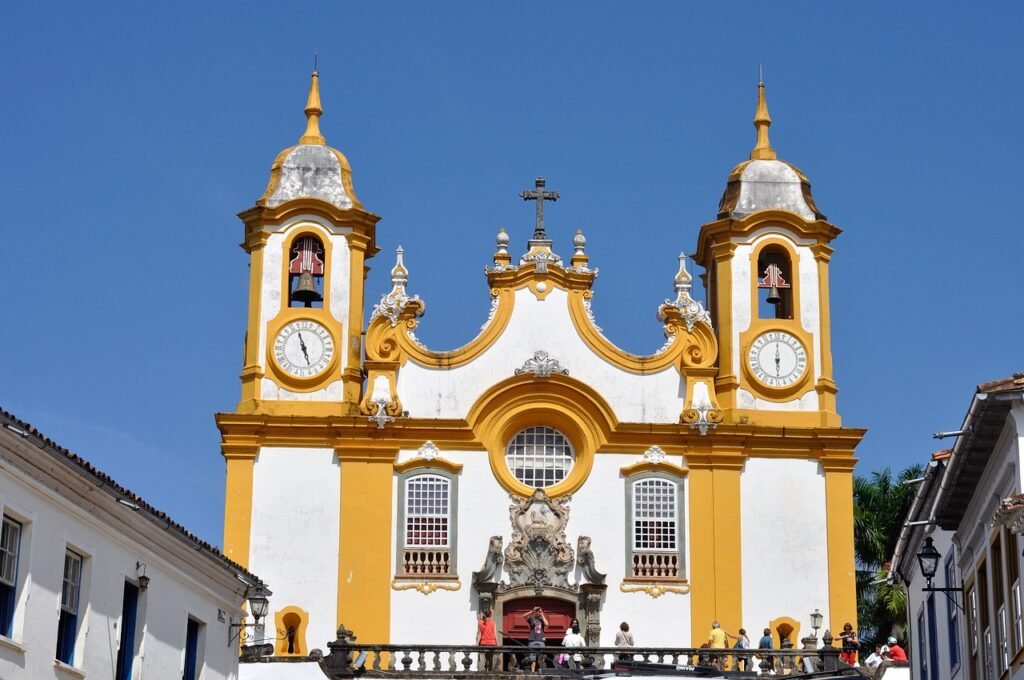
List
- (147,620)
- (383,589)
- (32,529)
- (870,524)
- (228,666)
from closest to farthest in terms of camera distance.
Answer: (32,529) < (147,620) < (228,666) < (383,589) < (870,524)

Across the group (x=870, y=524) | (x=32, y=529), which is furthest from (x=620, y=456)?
(x=32, y=529)

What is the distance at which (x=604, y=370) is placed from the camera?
48.1 meters

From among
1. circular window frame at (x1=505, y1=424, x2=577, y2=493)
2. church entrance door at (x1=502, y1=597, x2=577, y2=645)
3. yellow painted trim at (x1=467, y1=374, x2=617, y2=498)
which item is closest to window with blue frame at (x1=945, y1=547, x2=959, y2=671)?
church entrance door at (x1=502, y1=597, x2=577, y2=645)

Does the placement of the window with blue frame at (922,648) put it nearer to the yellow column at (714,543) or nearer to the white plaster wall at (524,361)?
the yellow column at (714,543)

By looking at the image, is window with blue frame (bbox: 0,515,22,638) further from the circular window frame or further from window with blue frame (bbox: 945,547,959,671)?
the circular window frame

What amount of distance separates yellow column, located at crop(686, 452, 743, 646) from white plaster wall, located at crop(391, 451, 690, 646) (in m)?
0.26

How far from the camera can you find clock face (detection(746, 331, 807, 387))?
48375mm

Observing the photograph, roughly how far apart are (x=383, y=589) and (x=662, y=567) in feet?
18.7

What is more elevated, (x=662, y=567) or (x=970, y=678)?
(x=662, y=567)

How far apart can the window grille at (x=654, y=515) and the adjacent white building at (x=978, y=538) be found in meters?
11.6

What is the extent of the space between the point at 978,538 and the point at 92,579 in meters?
11.6

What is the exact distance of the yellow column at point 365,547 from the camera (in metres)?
45.8

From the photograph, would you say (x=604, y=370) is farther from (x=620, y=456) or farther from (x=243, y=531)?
(x=243, y=531)

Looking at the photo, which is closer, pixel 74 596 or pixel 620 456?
pixel 74 596
